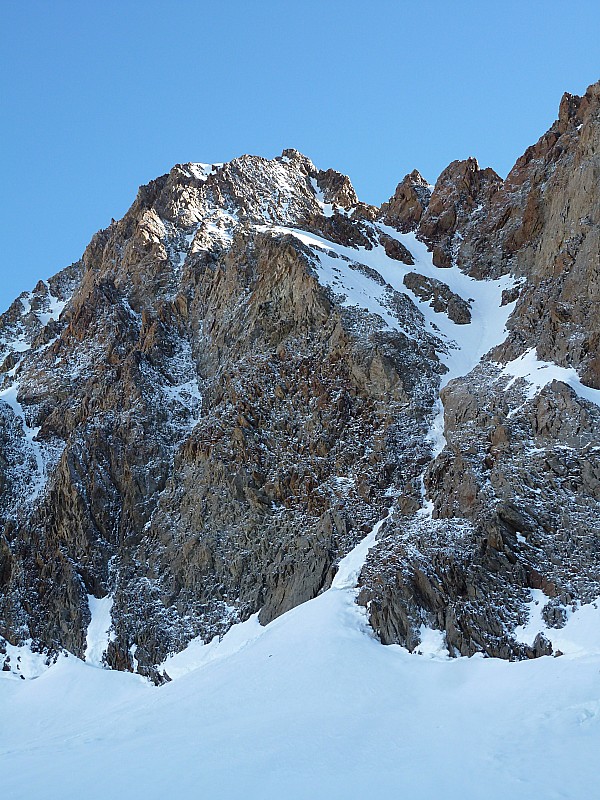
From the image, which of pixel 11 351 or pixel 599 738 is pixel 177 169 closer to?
pixel 11 351

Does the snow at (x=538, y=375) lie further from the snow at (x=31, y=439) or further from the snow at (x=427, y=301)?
the snow at (x=31, y=439)

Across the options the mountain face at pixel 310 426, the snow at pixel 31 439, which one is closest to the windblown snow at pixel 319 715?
the mountain face at pixel 310 426

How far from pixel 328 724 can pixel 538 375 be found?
2109cm

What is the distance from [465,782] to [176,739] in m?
9.42

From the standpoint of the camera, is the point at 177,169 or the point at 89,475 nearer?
the point at 89,475

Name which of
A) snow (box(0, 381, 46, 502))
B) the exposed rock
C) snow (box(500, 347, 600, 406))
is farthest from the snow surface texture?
the exposed rock

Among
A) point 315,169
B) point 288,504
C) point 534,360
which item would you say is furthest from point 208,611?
point 315,169

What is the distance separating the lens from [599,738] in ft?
55.7

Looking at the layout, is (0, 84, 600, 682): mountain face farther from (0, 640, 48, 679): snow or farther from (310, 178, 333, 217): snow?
(310, 178, 333, 217): snow

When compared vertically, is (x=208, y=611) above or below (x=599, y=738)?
above

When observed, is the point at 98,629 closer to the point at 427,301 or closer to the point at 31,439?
the point at 31,439

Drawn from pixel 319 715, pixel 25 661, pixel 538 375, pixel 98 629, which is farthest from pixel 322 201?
pixel 319 715

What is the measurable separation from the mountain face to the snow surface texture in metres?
1.84

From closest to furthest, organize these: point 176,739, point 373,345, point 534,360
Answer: point 176,739 < point 534,360 < point 373,345
